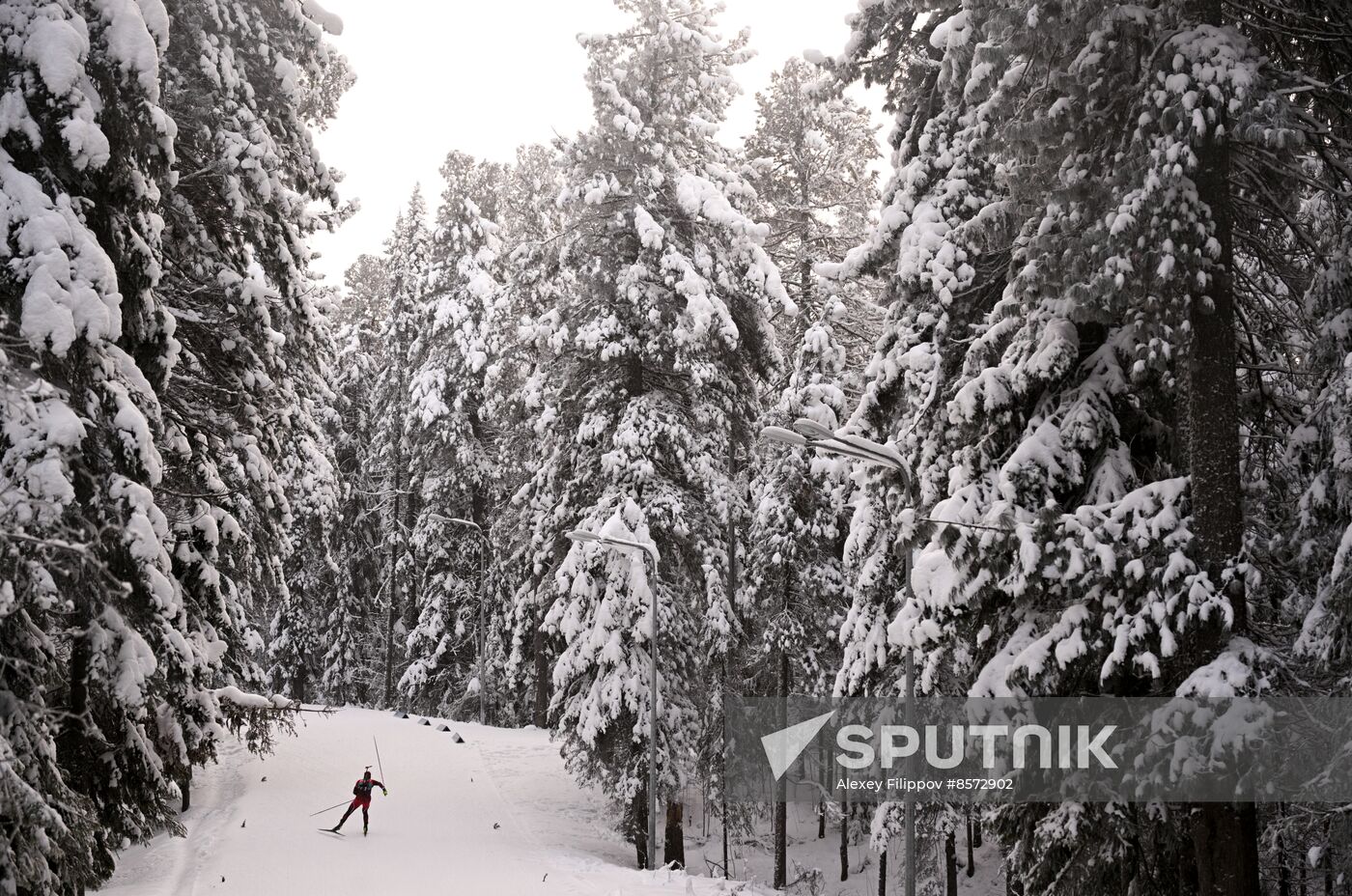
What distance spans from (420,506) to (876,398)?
2818cm

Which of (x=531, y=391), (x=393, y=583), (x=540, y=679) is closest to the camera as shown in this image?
(x=531, y=391)

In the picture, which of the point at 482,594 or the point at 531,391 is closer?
the point at 531,391

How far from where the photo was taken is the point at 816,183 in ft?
76.5

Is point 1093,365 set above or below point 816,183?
below

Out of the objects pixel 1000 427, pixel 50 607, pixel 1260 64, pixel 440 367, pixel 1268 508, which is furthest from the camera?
pixel 440 367

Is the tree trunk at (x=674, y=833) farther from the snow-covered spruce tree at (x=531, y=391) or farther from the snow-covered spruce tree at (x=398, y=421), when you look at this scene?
the snow-covered spruce tree at (x=398, y=421)

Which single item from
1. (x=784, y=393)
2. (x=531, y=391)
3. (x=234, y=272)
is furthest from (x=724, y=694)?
(x=234, y=272)

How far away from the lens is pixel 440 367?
33.8 m

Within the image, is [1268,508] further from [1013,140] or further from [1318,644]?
[1013,140]

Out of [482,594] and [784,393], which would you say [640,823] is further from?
[482,594]

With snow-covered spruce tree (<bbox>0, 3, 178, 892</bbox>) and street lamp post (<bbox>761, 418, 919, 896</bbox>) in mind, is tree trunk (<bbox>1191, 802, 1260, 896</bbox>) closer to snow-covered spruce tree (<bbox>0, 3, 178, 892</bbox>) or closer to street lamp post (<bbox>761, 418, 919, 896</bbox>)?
street lamp post (<bbox>761, 418, 919, 896</bbox>)

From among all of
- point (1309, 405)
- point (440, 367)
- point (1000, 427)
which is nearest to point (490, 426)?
point (440, 367)

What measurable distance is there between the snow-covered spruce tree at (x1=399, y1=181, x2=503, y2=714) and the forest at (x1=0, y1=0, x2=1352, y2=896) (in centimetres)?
1255

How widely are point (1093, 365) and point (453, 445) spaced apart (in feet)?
83.8
